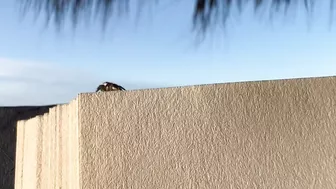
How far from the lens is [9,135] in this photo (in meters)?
3.15

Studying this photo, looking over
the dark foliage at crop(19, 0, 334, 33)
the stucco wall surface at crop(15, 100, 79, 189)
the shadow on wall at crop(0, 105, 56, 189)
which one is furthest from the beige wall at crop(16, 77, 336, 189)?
the shadow on wall at crop(0, 105, 56, 189)

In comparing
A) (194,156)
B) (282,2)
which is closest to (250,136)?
(194,156)

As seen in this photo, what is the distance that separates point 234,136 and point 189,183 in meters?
0.15

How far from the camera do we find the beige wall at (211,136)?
1341mm

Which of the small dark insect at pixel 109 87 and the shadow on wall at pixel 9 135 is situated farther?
the shadow on wall at pixel 9 135

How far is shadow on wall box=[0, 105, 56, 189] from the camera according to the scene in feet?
9.96

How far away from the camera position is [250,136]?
4.46 feet

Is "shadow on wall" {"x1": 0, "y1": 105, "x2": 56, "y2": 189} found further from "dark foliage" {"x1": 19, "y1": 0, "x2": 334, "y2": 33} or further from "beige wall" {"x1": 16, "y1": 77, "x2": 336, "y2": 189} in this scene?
"dark foliage" {"x1": 19, "y1": 0, "x2": 334, "y2": 33}

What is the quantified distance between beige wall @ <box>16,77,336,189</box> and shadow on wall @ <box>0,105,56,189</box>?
1.76m

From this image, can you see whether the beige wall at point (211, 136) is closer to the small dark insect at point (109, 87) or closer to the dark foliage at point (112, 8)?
the small dark insect at point (109, 87)

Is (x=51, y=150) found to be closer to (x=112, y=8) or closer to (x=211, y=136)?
(x=211, y=136)

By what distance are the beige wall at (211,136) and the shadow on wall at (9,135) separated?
176 centimetres

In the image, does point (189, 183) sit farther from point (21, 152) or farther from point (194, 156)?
point (21, 152)

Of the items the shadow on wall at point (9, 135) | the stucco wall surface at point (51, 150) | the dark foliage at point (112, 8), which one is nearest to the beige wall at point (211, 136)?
the stucco wall surface at point (51, 150)
